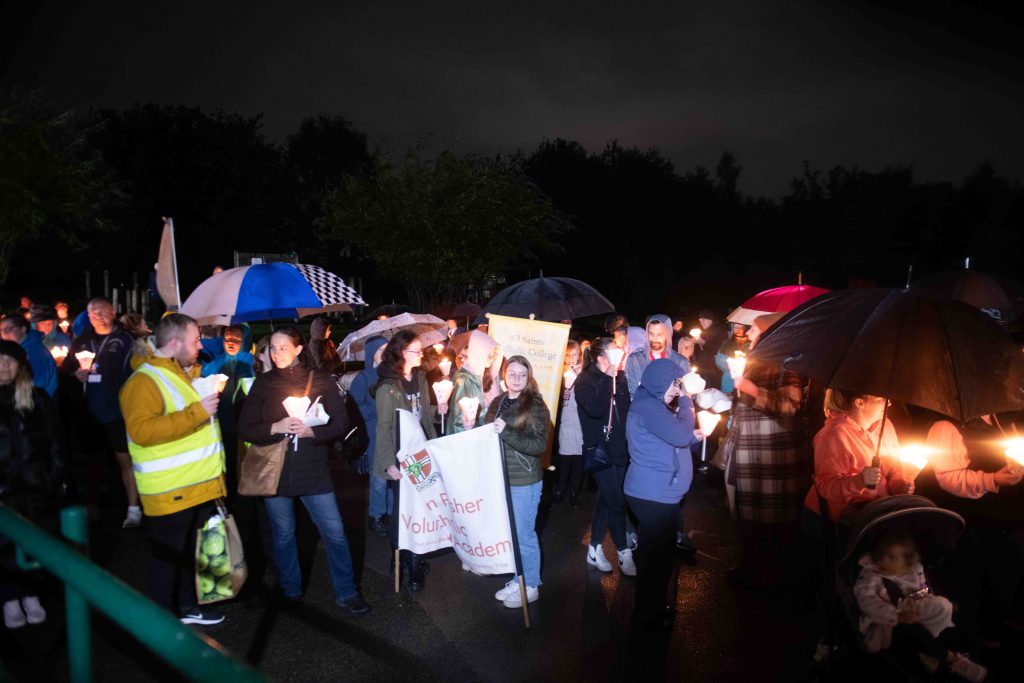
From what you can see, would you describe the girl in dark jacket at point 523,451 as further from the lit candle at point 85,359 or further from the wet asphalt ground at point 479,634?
the lit candle at point 85,359

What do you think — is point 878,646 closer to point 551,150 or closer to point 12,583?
point 12,583

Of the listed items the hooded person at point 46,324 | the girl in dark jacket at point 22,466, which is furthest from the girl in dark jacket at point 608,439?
the hooded person at point 46,324

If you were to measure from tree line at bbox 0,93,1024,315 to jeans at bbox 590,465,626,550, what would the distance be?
21.2 metres

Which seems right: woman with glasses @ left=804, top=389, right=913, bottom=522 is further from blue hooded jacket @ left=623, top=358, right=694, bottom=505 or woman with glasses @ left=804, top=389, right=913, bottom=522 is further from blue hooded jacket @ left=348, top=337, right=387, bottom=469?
blue hooded jacket @ left=348, top=337, right=387, bottom=469

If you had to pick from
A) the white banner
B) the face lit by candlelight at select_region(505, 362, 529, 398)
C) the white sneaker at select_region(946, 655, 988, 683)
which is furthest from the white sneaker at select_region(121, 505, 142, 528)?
the white sneaker at select_region(946, 655, 988, 683)

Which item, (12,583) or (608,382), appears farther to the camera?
(608,382)

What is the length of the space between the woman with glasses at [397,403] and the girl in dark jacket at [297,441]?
0.45m

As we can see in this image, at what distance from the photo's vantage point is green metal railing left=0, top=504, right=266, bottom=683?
1397 millimetres

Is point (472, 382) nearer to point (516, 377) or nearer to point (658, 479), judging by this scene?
point (516, 377)

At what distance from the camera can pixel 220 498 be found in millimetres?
4875

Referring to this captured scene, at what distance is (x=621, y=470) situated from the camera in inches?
238

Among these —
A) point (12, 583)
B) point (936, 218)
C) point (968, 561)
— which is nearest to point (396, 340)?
point (12, 583)

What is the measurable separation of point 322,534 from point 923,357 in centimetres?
403

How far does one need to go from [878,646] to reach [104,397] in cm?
679
